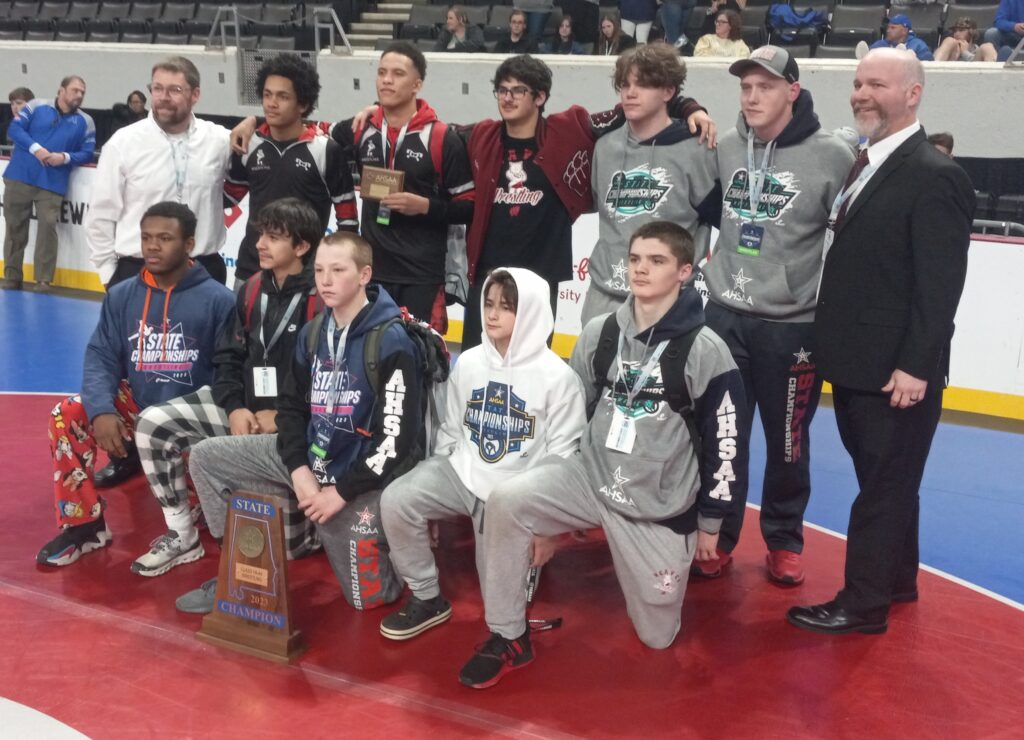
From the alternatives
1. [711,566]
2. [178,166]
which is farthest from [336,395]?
[178,166]

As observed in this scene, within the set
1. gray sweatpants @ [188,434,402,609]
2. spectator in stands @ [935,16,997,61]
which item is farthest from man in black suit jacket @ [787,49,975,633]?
spectator in stands @ [935,16,997,61]

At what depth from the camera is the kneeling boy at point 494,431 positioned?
144 inches

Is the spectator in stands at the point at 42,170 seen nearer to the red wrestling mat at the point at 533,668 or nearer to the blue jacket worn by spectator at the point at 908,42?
the red wrestling mat at the point at 533,668

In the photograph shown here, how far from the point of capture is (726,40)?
1093cm

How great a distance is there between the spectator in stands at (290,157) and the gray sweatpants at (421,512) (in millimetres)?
1549

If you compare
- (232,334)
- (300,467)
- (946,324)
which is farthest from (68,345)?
(946,324)

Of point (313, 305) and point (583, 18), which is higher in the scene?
point (583, 18)

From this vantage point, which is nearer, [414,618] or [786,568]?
[414,618]

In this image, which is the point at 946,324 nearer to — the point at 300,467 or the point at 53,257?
the point at 300,467

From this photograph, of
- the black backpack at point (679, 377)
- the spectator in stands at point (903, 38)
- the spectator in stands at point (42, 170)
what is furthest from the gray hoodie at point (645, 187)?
the spectator in stands at point (42, 170)

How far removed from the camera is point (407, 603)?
12.4 feet

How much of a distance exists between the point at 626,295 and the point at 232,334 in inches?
66.0

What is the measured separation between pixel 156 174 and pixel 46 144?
552 centimetres

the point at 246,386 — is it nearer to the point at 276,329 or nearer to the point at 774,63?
the point at 276,329
